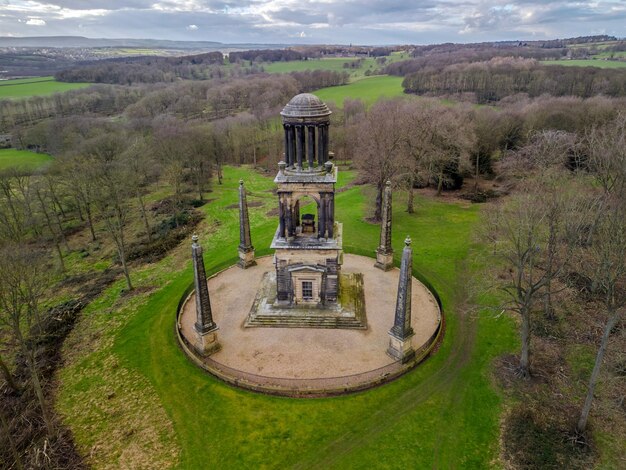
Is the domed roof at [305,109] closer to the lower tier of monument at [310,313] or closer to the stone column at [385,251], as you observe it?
the stone column at [385,251]

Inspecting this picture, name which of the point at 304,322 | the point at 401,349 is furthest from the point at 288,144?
the point at 401,349

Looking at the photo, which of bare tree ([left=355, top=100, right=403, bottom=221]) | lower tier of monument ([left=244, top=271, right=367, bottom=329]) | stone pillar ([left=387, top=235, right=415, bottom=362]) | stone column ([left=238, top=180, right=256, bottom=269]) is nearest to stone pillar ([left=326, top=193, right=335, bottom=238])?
lower tier of monument ([left=244, top=271, right=367, bottom=329])

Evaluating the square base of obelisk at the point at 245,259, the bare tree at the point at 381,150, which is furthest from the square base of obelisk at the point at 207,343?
the bare tree at the point at 381,150

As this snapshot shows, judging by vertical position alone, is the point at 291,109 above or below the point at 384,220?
above

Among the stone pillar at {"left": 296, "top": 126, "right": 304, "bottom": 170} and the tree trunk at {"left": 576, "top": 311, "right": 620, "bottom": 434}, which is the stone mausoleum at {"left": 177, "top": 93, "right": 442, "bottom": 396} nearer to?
the stone pillar at {"left": 296, "top": 126, "right": 304, "bottom": 170}

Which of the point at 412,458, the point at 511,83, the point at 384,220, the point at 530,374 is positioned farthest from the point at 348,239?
the point at 511,83

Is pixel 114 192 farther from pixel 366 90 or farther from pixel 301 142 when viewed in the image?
pixel 366 90

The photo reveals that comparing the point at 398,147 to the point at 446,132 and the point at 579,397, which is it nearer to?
the point at 446,132
